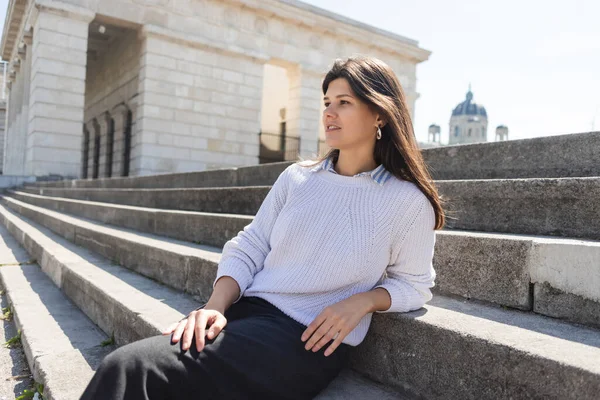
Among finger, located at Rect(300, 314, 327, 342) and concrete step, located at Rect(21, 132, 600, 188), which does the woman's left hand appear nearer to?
finger, located at Rect(300, 314, 327, 342)

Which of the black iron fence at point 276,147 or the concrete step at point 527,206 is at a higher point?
the black iron fence at point 276,147

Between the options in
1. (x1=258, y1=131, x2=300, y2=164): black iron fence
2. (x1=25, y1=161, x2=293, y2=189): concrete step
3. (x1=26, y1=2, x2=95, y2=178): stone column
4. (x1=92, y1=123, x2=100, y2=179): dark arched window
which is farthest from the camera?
(x1=92, y1=123, x2=100, y2=179): dark arched window

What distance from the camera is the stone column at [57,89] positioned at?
46.2 ft

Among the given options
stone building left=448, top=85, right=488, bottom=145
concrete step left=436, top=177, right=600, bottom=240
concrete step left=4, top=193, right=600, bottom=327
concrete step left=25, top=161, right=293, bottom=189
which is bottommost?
concrete step left=4, top=193, right=600, bottom=327

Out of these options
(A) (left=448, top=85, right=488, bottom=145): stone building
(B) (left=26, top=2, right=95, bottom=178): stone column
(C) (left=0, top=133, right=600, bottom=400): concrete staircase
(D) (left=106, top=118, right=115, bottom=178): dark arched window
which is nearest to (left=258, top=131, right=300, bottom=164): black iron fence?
(D) (left=106, top=118, right=115, bottom=178): dark arched window

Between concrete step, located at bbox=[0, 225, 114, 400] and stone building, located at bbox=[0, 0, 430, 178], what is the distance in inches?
437

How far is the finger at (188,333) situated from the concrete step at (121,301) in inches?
20.7

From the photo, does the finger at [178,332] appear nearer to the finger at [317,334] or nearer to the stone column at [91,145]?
the finger at [317,334]

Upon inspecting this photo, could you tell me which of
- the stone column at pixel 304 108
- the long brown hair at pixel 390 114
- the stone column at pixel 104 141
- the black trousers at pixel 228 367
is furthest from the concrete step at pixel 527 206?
the stone column at pixel 104 141

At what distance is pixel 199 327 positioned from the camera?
1.62 metres

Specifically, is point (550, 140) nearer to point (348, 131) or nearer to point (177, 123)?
point (348, 131)

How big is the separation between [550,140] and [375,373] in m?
1.87

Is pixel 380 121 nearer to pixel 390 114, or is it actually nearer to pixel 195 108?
pixel 390 114

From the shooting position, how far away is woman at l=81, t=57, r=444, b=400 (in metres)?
1.52
